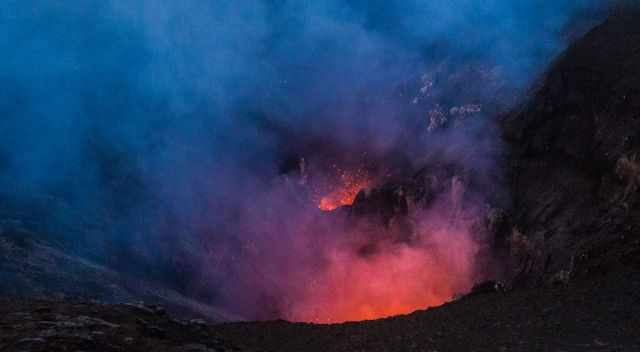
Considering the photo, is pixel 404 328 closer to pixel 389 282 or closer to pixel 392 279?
pixel 392 279

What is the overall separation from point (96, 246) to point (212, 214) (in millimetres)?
9056

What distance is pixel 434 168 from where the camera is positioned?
80.5ft

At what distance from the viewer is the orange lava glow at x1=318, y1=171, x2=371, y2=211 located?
1320 inches

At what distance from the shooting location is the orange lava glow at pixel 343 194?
3353 centimetres

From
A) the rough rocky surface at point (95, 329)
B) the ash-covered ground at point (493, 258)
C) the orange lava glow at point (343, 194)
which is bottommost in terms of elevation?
the rough rocky surface at point (95, 329)

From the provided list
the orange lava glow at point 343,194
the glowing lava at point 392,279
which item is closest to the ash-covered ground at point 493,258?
the glowing lava at point 392,279

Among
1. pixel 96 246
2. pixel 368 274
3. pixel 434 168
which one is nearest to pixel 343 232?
pixel 368 274

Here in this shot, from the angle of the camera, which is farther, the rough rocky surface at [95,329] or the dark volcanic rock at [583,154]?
the dark volcanic rock at [583,154]

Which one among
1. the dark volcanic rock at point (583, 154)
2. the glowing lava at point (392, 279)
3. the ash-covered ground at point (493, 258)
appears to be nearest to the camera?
the ash-covered ground at point (493, 258)

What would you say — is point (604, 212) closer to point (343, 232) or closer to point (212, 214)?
point (343, 232)

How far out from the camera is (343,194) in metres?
34.6

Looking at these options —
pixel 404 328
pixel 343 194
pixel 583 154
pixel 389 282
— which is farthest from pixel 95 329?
pixel 343 194

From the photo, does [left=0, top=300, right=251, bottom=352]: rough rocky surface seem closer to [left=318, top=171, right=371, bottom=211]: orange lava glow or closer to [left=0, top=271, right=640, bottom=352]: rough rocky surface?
[left=0, top=271, right=640, bottom=352]: rough rocky surface

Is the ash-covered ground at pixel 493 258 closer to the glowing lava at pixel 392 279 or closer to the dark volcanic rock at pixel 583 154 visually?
the dark volcanic rock at pixel 583 154
